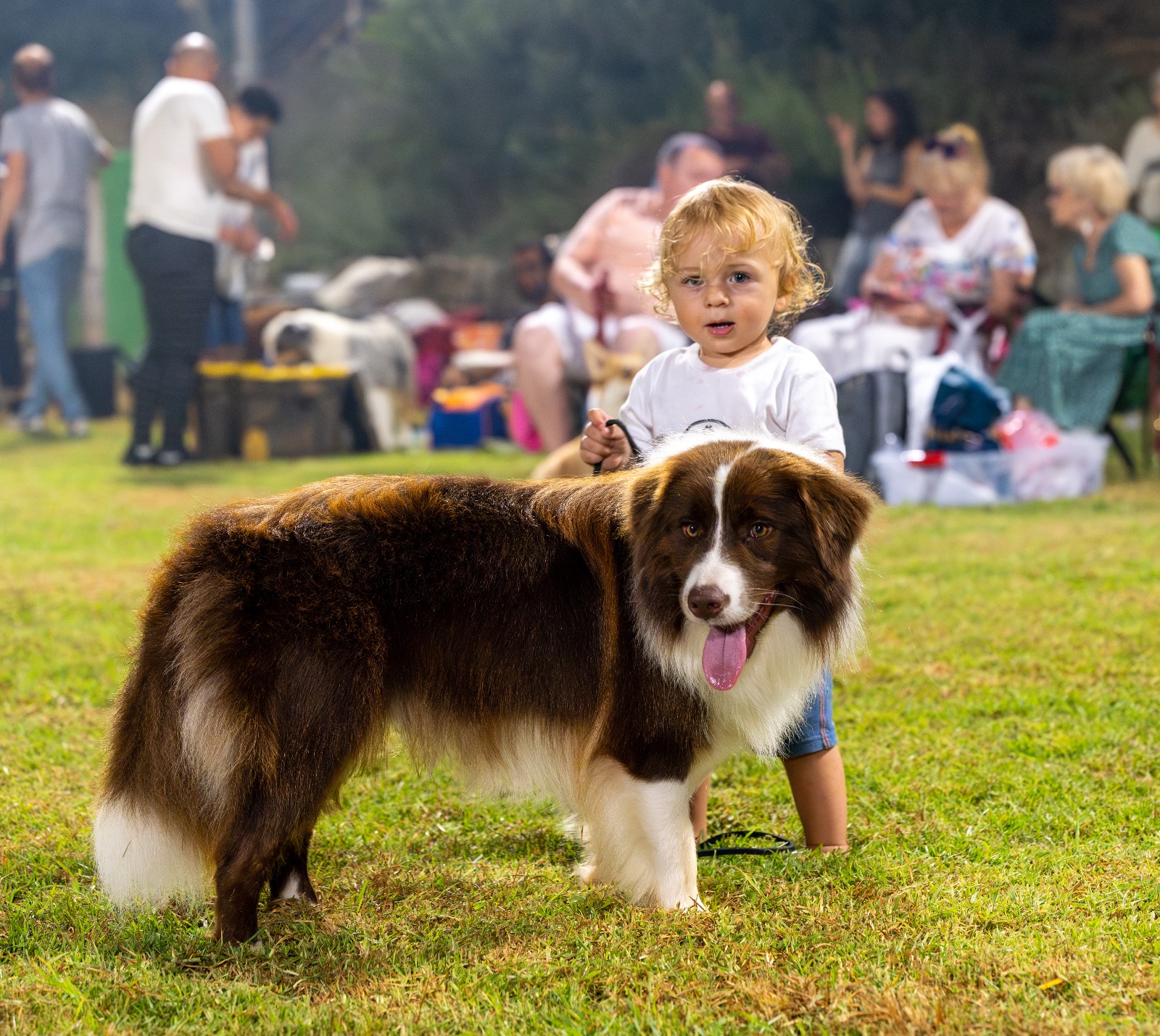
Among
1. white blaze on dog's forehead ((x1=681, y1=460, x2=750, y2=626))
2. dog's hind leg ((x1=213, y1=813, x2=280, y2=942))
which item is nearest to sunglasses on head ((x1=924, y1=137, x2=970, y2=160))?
white blaze on dog's forehead ((x1=681, y1=460, x2=750, y2=626))

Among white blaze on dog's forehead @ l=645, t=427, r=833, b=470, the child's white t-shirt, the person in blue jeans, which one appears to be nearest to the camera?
white blaze on dog's forehead @ l=645, t=427, r=833, b=470

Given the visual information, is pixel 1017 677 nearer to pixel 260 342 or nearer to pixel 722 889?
pixel 722 889

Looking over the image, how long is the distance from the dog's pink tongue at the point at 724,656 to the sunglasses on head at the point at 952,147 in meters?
6.97

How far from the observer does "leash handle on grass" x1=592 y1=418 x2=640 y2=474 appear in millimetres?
2924

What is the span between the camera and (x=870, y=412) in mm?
8016

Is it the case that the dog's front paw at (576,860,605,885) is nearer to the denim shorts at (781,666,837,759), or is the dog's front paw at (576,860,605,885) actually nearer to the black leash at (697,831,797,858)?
the black leash at (697,831,797,858)

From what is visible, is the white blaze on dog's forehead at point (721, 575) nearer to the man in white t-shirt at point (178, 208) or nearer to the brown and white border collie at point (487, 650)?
the brown and white border collie at point (487, 650)

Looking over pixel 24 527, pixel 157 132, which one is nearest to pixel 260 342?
pixel 157 132

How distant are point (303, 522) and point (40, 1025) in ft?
3.39

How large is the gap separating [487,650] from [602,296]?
6.58 metres

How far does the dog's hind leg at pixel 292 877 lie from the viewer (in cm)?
282

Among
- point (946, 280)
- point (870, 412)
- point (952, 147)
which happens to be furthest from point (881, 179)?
point (870, 412)

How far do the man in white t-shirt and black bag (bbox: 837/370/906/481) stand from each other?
507 cm

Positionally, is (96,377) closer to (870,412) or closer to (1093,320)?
(870,412)
